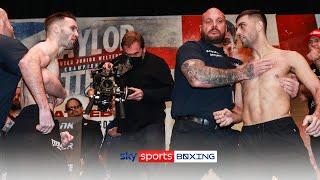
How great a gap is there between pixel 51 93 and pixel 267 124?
5.46 ft

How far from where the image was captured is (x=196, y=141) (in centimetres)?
323

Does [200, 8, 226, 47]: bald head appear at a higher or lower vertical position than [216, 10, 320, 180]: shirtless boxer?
higher

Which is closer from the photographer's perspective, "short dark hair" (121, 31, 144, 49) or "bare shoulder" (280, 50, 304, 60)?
"bare shoulder" (280, 50, 304, 60)

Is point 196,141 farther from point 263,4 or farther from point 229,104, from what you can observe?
point 263,4

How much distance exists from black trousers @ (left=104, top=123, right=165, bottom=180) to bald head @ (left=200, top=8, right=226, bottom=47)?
2.95 feet

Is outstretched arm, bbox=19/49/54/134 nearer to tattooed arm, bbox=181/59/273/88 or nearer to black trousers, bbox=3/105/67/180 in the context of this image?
black trousers, bbox=3/105/67/180

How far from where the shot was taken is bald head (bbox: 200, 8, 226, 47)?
3.43 metres

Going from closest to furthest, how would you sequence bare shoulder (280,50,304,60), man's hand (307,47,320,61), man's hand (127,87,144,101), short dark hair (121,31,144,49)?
1. bare shoulder (280,50,304,60)
2. man's hand (127,87,144,101)
3. short dark hair (121,31,144,49)
4. man's hand (307,47,320,61)

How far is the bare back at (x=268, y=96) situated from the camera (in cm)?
321

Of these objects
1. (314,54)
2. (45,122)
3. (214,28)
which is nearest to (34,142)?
(45,122)

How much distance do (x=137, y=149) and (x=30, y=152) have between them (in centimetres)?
106

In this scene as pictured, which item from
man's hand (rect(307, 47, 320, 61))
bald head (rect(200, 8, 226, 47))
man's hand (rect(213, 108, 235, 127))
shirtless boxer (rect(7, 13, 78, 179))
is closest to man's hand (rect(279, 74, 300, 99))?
man's hand (rect(213, 108, 235, 127))

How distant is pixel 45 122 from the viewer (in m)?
2.72

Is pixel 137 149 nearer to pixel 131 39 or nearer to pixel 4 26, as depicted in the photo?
pixel 131 39
